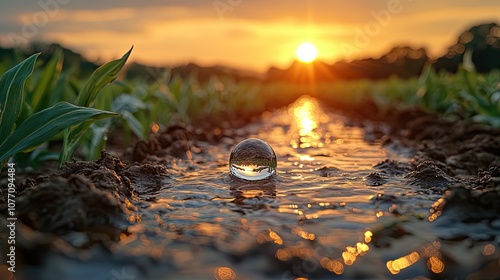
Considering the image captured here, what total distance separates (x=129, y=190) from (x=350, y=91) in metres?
15.7

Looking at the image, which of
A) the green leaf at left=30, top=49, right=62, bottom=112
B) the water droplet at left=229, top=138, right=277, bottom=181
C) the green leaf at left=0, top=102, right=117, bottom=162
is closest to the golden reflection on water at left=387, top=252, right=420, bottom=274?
the water droplet at left=229, top=138, right=277, bottom=181

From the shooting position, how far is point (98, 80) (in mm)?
2781

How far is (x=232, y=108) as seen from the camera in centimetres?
1052

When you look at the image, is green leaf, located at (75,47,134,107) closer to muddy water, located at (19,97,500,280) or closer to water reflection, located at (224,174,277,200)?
muddy water, located at (19,97,500,280)

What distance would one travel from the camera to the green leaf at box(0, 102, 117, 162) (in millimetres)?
2232

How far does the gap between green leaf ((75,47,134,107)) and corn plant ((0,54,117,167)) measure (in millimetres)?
384

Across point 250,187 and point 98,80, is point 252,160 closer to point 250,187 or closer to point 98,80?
point 250,187

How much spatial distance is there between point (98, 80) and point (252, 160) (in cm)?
99

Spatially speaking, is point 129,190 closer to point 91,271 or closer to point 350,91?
point 91,271

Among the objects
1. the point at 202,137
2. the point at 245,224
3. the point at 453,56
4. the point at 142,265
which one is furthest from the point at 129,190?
the point at 453,56

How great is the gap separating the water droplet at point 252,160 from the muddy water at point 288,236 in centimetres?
9

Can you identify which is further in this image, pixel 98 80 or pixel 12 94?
pixel 98 80

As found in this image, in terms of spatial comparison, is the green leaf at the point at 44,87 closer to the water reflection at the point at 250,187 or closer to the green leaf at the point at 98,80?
the green leaf at the point at 98,80

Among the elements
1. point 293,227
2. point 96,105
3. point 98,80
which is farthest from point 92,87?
point 293,227
